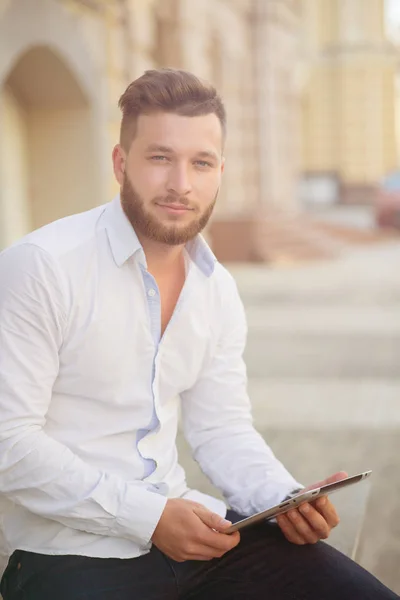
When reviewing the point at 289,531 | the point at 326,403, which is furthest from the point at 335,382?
the point at 289,531

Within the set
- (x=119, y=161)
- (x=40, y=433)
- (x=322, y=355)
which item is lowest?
(x=322, y=355)

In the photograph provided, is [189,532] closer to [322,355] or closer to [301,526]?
[301,526]

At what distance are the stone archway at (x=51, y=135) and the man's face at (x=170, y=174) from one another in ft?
17.7

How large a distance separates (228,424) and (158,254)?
534 mm

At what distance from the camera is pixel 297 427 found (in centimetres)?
462

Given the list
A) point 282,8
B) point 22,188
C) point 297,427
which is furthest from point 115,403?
point 282,8

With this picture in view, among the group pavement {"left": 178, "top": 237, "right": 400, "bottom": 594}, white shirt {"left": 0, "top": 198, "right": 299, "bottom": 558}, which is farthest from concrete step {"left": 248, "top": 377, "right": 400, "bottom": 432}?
white shirt {"left": 0, "top": 198, "right": 299, "bottom": 558}

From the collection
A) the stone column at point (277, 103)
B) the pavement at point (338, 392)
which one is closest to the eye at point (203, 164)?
the pavement at point (338, 392)

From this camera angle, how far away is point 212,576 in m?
2.14

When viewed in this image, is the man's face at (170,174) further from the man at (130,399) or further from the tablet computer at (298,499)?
the tablet computer at (298,499)

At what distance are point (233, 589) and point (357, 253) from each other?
1321cm

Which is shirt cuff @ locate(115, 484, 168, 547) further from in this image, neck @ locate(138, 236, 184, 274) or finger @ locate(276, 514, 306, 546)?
neck @ locate(138, 236, 184, 274)

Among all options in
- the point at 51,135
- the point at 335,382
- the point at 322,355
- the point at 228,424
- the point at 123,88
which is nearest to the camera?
the point at 228,424

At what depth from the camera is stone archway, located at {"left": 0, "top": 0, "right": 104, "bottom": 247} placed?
745 cm
